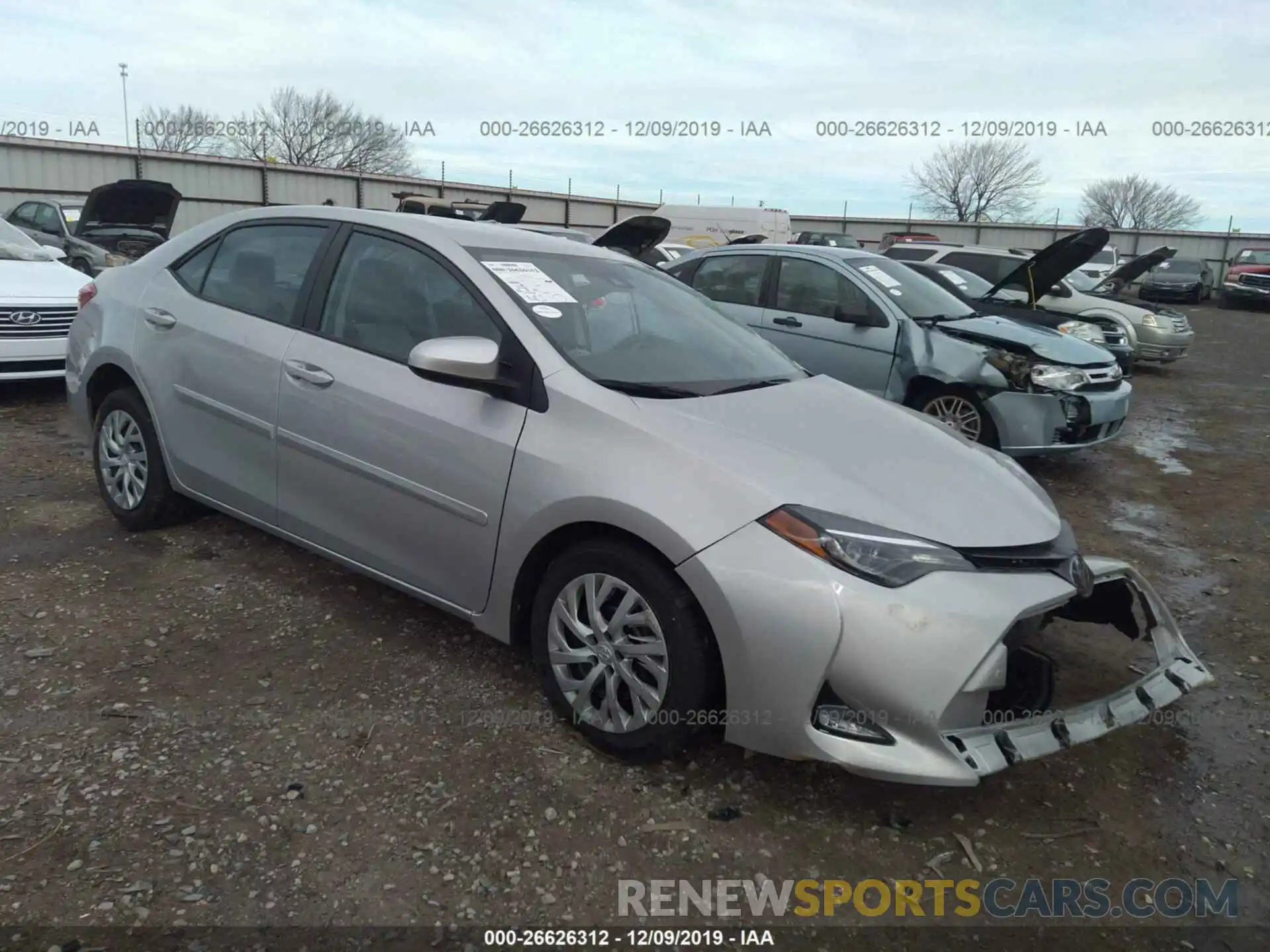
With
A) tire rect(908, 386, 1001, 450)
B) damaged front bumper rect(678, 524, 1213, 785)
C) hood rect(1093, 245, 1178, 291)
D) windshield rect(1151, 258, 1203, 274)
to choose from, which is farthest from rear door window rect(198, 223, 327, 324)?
windshield rect(1151, 258, 1203, 274)

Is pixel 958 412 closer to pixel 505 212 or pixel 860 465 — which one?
pixel 860 465

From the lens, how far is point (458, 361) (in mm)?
2705

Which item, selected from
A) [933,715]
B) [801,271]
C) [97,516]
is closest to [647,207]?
[801,271]

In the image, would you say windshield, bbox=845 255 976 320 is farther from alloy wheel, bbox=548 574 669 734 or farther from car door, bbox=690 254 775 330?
alloy wheel, bbox=548 574 669 734

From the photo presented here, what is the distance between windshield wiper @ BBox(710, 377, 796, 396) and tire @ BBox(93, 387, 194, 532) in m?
2.57

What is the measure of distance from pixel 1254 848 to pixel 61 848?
3.16 m

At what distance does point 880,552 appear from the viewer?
2332 mm

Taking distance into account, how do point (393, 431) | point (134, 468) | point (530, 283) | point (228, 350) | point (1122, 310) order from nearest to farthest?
point (393, 431)
point (530, 283)
point (228, 350)
point (134, 468)
point (1122, 310)

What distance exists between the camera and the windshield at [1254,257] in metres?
26.9

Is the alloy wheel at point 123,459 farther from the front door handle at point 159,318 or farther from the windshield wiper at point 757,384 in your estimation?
the windshield wiper at point 757,384

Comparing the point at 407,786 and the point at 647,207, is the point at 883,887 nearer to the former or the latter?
the point at 407,786

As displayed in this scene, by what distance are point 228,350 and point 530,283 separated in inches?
52.8

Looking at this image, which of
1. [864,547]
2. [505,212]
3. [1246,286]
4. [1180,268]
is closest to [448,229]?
[864,547]

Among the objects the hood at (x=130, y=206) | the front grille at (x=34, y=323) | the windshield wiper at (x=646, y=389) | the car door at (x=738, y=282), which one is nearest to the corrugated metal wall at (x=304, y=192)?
the hood at (x=130, y=206)
